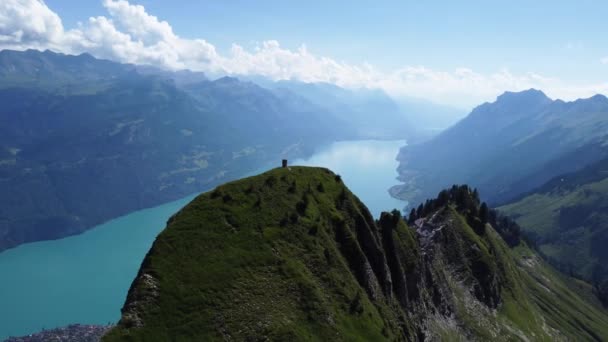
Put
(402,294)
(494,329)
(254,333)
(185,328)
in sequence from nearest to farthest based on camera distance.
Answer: (185,328)
(254,333)
(402,294)
(494,329)

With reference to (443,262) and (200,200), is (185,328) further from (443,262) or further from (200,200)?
(443,262)

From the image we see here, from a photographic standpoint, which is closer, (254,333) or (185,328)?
(185,328)

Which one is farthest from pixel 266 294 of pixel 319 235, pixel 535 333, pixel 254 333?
pixel 535 333

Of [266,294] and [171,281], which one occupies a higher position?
[171,281]

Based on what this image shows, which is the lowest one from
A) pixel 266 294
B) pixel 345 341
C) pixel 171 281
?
pixel 345 341

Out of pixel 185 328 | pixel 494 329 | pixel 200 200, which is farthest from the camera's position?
pixel 494 329

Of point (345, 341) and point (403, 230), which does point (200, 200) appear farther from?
point (403, 230)
